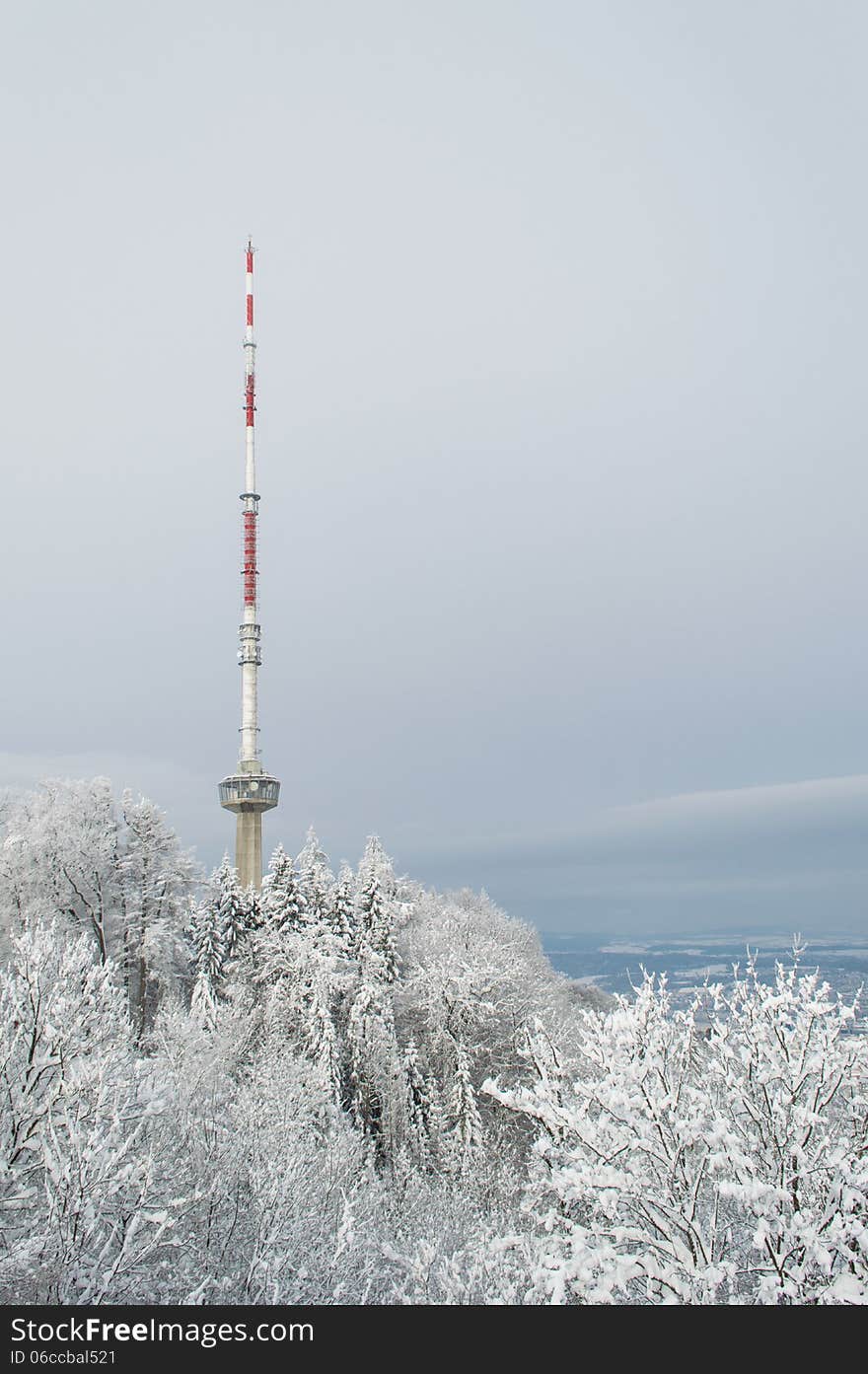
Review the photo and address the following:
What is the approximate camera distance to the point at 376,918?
4994 cm

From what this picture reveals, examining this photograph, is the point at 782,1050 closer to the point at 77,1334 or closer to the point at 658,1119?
the point at 658,1119

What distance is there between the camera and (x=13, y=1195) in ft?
53.9

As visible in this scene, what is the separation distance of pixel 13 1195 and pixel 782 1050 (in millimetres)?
13514

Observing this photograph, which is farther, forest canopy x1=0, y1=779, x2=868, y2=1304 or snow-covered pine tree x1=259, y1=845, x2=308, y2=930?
snow-covered pine tree x1=259, y1=845, x2=308, y2=930

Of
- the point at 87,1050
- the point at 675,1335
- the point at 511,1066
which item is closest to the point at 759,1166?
the point at 675,1335

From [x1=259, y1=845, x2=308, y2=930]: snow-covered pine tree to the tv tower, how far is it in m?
25.4

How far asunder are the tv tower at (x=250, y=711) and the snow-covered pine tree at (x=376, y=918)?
27.5 metres

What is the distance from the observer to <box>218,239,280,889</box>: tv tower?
80438 millimetres

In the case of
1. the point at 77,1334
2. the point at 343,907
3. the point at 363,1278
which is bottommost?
the point at 363,1278

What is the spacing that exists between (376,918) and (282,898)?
5.50m

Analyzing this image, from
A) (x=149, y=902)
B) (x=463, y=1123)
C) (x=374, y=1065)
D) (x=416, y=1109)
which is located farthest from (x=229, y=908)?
(x=463, y=1123)

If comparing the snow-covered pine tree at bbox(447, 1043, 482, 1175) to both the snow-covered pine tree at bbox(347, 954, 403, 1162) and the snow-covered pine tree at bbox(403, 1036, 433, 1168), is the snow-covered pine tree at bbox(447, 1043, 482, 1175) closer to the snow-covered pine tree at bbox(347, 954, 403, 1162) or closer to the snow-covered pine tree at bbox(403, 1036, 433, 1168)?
the snow-covered pine tree at bbox(403, 1036, 433, 1168)

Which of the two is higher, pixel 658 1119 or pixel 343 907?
pixel 343 907

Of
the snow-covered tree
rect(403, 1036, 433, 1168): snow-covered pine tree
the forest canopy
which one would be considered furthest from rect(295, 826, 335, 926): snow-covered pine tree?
the snow-covered tree
